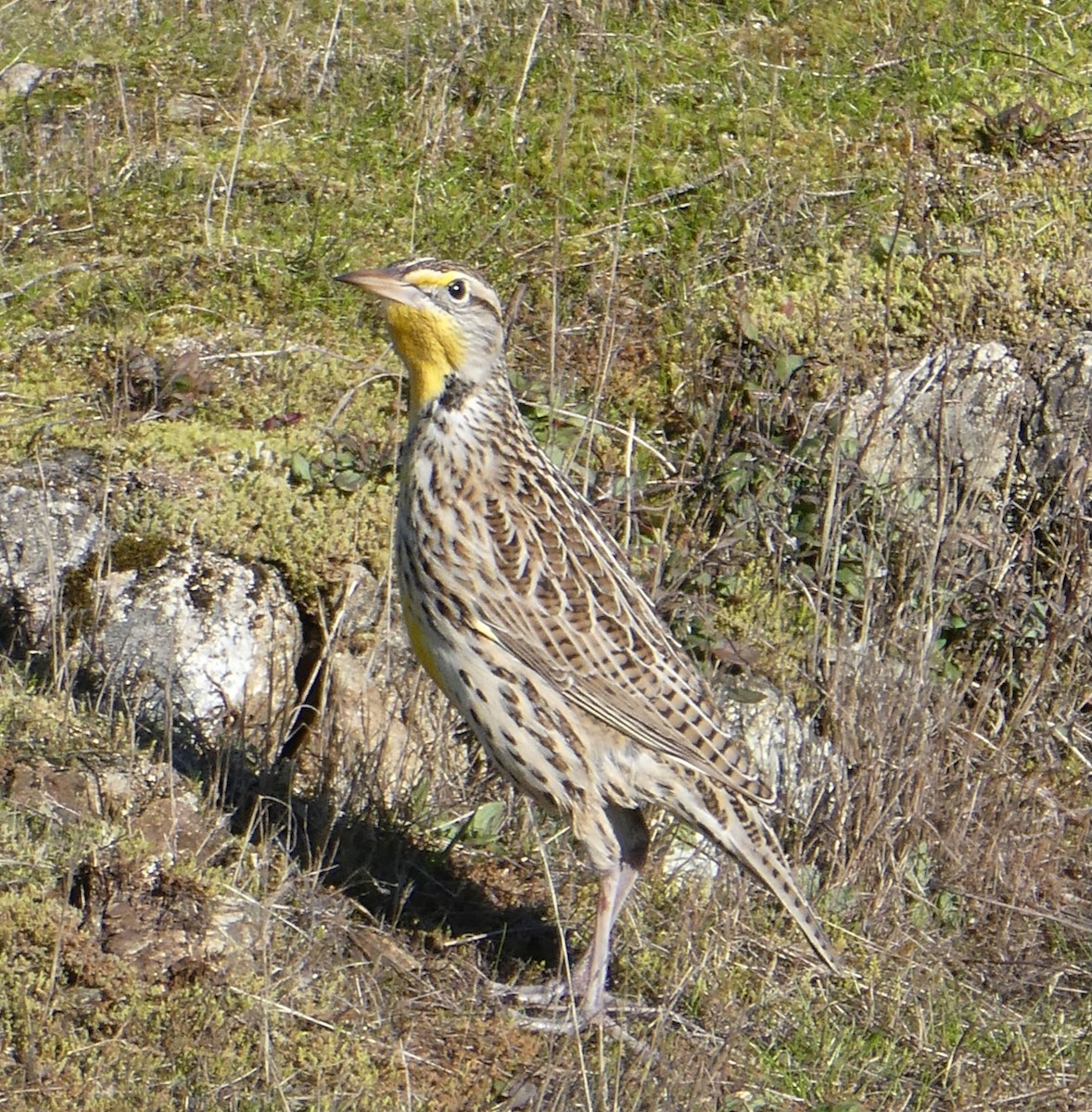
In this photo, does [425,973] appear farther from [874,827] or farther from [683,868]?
[874,827]

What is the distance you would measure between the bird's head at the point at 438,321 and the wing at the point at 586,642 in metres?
0.39

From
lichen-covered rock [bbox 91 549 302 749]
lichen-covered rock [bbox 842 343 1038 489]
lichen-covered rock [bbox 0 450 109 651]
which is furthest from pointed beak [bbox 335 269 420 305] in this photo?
lichen-covered rock [bbox 842 343 1038 489]

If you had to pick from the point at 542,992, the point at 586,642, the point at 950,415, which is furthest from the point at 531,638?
the point at 950,415

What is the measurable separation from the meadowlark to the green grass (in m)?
0.43

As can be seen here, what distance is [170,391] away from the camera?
7.35 m

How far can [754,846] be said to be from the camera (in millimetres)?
5734

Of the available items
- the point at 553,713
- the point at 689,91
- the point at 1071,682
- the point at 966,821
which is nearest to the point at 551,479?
the point at 553,713

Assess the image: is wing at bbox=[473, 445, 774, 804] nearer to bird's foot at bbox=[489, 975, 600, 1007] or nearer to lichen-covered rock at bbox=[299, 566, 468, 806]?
bird's foot at bbox=[489, 975, 600, 1007]

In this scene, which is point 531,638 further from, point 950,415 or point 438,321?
point 950,415

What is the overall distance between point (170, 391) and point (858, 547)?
8.85 feet

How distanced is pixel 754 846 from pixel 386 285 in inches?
78.5

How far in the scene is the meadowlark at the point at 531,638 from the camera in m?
5.62

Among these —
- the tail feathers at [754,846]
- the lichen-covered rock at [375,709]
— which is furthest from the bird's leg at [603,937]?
the lichen-covered rock at [375,709]

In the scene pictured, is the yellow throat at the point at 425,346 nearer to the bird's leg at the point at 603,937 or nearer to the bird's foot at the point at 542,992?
the bird's leg at the point at 603,937
